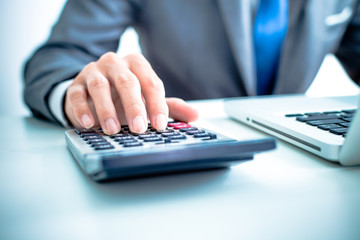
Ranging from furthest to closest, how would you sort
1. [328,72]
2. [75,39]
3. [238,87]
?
[328,72], [238,87], [75,39]

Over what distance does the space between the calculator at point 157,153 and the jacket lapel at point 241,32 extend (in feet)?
1.67

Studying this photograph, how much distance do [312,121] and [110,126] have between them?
194 mm

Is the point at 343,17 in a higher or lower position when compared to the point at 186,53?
higher

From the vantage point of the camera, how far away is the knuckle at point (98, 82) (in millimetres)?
371

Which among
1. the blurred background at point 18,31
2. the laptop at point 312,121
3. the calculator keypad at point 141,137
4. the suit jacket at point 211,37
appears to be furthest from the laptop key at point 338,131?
the blurred background at point 18,31

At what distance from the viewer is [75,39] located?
0.72 metres

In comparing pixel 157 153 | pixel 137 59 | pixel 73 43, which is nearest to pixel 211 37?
pixel 73 43

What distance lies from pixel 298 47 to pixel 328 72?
172 millimetres

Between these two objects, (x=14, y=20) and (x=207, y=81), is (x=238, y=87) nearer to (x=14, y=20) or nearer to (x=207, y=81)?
(x=207, y=81)

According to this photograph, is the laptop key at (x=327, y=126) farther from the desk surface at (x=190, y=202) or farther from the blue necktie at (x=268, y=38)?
the blue necktie at (x=268, y=38)

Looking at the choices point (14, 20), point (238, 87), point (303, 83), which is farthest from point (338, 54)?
point (14, 20)

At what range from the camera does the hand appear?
332mm

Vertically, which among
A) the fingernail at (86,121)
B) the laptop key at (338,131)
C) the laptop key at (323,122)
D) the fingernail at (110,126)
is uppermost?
the laptop key at (338,131)

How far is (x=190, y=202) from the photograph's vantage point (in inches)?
8.6
